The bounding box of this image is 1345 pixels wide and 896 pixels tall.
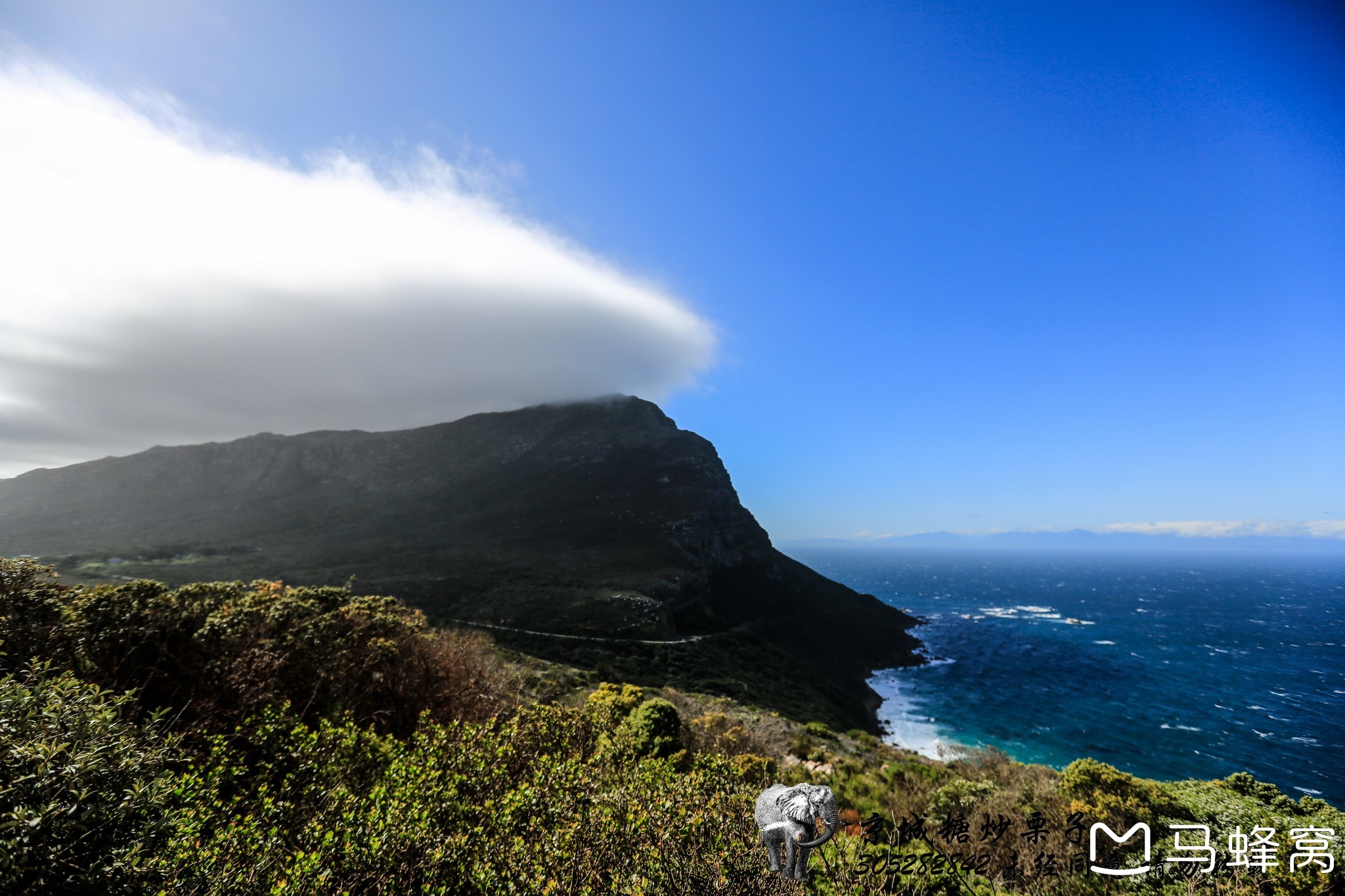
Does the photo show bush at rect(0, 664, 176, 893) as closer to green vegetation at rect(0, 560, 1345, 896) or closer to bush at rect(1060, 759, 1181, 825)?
green vegetation at rect(0, 560, 1345, 896)

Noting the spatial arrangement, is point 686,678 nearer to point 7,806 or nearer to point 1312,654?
point 7,806

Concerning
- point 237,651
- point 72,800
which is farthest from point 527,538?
point 72,800

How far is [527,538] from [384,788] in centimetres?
8024

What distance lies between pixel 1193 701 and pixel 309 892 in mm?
77318

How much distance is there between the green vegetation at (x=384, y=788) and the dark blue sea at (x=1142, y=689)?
119 ft

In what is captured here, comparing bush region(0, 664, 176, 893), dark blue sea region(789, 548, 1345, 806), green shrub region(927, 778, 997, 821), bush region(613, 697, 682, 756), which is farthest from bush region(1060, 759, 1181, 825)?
dark blue sea region(789, 548, 1345, 806)

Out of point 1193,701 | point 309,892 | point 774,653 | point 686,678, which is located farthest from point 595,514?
point 309,892

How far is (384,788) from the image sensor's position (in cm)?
632

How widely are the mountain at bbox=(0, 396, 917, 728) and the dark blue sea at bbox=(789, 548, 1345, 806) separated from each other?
9.21 metres

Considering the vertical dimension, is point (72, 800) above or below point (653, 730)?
above

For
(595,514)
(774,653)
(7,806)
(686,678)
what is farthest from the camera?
(595,514)

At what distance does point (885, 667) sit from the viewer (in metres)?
66.1

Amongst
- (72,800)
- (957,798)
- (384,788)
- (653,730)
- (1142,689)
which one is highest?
(72,800)

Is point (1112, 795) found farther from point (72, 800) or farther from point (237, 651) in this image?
point (237, 651)
